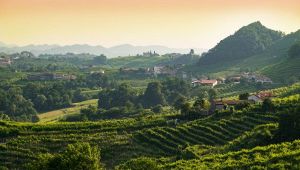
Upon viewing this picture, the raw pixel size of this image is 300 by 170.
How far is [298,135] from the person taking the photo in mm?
44062

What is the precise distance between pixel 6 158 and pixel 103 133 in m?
13.1

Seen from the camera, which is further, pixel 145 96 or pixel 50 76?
pixel 50 76

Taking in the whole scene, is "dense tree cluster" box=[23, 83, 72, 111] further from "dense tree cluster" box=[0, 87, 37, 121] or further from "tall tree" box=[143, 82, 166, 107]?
"tall tree" box=[143, 82, 166, 107]

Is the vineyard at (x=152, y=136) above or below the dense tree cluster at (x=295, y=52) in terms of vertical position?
below

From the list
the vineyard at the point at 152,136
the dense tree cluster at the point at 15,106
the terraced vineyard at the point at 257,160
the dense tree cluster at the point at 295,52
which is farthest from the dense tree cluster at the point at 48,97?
the terraced vineyard at the point at 257,160

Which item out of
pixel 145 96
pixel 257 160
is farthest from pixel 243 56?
pixel 257 160

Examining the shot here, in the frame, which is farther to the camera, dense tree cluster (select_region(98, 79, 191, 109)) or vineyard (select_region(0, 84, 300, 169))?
dense tree cluster (select_region(98, 79, 191, 109))

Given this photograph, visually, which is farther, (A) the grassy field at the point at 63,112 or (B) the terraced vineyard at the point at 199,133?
(A) the grassy field at the point at 63,112

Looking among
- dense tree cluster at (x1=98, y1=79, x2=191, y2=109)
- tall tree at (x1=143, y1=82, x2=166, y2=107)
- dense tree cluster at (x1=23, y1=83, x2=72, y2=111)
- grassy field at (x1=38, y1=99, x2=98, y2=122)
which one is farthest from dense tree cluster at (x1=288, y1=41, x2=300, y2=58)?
dense tree cluster at (x1=23, y1=83, x2=72, y2=111)

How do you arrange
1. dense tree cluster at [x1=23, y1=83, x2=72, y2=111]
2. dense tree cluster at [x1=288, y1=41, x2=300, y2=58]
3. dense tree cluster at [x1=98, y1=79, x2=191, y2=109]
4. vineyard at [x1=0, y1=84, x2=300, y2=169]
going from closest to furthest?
1. vineyard at [x1=0, y1=84, x2=300, y2=169]
2. dense tree cluster at [x1=98, y1=79, x2=191, y2=109]
3. dense tree cluster at [x1=23, y1=83, x2=72, y2=111]
4. dense tree cluster at [x1=288, y1=41, x2=300, y2=58]

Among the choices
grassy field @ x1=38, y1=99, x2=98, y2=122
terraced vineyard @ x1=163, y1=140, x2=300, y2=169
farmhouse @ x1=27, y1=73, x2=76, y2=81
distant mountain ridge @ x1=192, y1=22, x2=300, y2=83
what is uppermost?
distant mountain ridge @ x1=192, y1=22, x2=300, y2=83

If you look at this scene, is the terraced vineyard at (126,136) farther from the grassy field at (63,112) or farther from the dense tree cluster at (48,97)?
the dense tree cluster at (48,97)

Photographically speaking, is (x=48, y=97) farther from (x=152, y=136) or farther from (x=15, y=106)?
(x=152, y=136)

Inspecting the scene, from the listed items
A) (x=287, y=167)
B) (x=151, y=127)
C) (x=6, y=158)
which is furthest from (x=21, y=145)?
(x=287, y=167)
